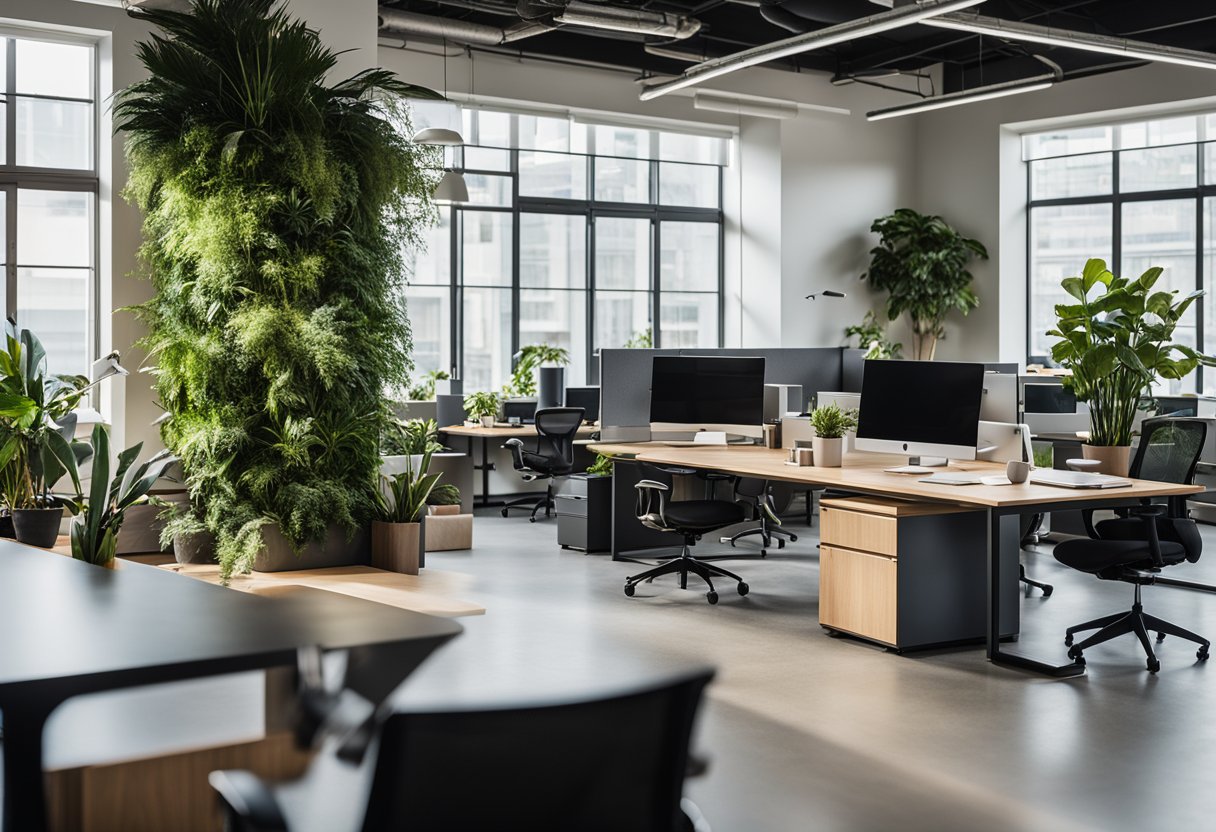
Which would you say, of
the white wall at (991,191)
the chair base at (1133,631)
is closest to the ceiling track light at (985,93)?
the white wall at (991,191)

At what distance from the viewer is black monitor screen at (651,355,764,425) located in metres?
7.47

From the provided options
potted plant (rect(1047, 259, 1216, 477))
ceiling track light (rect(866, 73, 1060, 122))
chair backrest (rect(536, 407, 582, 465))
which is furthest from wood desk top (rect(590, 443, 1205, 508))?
ceiling track light (rect(866, 73, 1060, 122))

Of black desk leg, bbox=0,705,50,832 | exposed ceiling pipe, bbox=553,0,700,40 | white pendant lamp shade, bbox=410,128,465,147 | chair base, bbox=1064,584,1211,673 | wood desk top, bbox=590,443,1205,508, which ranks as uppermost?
exposed ceiling pipe, bbox=553,0,700,40

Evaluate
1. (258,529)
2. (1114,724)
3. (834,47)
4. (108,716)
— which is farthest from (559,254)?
(108,716)

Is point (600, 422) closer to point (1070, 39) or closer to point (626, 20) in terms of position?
point (626, 20)

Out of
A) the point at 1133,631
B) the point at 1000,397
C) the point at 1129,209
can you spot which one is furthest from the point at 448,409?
the point at 1129,209

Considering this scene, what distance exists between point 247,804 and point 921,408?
16.3 ft

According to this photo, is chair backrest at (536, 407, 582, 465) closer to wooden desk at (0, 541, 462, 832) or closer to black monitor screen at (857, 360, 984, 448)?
black monitor screen at (857, 360, 984, 448)

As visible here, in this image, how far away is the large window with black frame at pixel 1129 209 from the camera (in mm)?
12336

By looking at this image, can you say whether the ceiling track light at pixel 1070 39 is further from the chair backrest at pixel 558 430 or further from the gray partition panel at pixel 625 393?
the chair backrest at pixel 558 430

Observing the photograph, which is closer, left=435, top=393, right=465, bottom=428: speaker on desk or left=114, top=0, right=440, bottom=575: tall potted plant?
left=114, top=0, right=440, bottom=575: tall potted plant

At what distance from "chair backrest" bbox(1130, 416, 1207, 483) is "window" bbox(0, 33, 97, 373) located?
270 inches

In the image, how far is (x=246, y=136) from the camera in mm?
6266

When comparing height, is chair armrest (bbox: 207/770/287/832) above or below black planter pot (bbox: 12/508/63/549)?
above
